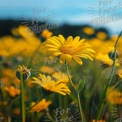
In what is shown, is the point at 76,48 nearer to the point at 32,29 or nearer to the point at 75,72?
the point at 32,29

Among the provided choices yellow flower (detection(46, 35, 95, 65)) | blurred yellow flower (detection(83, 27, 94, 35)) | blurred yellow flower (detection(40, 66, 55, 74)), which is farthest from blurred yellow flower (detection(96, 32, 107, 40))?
yellow flower (detection(46, 35, 95, 65))

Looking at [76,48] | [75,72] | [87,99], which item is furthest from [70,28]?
[76,48]

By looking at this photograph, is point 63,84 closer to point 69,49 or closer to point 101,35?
point 69,49

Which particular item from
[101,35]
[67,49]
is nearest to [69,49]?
[67,49]

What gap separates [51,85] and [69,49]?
0.10 metres

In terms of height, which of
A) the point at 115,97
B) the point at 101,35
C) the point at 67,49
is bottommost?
the point at 115,97

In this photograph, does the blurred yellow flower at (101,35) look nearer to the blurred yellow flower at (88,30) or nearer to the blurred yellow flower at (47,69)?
the blurred yellow flower at (88,30)

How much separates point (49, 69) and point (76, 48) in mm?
208

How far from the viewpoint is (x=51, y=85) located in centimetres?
114

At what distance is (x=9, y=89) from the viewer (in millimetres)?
1314

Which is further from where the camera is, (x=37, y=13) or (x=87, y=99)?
(x=87, y=99)

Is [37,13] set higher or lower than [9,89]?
higher

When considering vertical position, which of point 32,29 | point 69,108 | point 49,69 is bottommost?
point 69,108

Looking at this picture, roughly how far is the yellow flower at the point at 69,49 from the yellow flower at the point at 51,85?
0.23 ft
